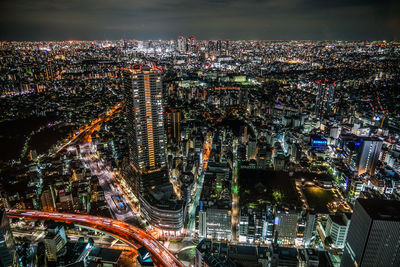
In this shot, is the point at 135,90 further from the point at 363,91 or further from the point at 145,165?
the point at 363,91

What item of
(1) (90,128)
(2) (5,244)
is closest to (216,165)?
(2) (5,244)

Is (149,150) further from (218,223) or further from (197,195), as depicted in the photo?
(218,223)

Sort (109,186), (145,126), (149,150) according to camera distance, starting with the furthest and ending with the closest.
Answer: (109,186) < (149,150) < (145,126)

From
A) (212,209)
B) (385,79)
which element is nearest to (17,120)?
(212,209)

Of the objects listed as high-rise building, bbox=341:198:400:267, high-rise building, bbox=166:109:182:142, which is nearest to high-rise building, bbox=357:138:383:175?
high-rise building, bbox=341:198:400:267

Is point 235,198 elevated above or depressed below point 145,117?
below

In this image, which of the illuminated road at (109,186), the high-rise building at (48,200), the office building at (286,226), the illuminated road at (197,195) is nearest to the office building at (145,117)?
the illuminated road at (109,186)

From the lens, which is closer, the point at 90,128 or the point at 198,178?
the point at 198,178
